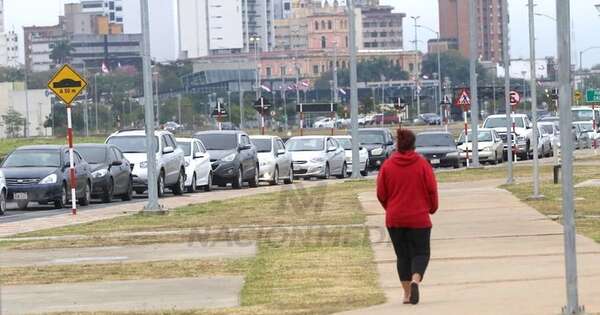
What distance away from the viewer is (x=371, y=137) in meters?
58.1

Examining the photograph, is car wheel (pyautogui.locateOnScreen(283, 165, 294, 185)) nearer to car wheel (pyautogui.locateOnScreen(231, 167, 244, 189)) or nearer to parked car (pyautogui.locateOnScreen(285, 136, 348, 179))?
parked car (pyautogui.locateOnScreen(285, 136, 348, 179))

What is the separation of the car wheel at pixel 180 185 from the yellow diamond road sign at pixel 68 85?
8355 mm

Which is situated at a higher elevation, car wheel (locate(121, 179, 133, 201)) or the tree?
the tree

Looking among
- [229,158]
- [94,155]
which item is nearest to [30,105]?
[229,158]

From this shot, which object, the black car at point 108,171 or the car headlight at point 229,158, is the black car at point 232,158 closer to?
the car headlight at point 229,158

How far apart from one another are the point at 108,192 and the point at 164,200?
1428mm

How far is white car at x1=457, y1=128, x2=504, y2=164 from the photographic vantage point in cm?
5947

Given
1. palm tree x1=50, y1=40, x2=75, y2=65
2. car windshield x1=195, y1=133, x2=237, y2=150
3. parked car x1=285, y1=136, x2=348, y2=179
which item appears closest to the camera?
car windshield x1=195, y1=133, x2=237, y2=150

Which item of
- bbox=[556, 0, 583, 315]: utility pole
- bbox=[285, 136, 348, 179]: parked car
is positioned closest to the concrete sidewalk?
bbox=[556, 0, 583, 315]: utility pole

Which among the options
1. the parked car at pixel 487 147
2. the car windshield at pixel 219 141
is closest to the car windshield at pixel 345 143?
the parked car at pixel 487 147

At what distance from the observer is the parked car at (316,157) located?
1953 inches

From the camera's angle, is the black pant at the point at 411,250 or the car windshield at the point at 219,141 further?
the car windshield at the point at 219,141

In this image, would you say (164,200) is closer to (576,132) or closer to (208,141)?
(208,141)

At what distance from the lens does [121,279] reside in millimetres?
17328
